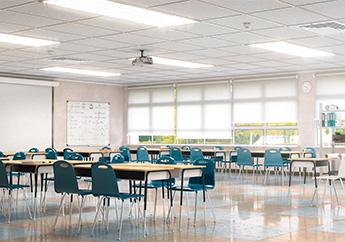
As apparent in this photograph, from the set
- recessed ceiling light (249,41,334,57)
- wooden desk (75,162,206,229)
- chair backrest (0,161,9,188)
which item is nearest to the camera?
wooden desk (75,162,206,229)

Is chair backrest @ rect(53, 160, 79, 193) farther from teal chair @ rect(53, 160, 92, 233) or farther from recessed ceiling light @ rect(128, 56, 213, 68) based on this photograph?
recessed ceiling light @ rect(128, 56, 213, 68)

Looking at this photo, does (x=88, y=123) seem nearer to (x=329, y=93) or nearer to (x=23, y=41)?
(x=329, y=93)

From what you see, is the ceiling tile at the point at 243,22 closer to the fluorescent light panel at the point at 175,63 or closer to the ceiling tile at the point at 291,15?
the ceiling tile at the point at 291,15

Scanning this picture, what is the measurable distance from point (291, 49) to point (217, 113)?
234 inches

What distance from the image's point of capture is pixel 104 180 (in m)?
6.29

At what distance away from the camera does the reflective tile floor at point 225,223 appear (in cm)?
608

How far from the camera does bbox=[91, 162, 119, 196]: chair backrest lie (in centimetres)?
622

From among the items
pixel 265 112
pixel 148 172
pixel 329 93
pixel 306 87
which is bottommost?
pixel 148 172

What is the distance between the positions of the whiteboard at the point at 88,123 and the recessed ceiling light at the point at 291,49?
8223mm

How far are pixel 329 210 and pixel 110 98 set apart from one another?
11.9 meters

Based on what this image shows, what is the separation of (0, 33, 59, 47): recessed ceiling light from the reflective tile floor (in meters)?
2.89

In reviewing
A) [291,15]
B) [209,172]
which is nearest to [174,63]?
[291,15]

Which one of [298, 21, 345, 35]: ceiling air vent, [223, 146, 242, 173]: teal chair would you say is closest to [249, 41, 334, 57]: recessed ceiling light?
[298, 21, 345, 35]: ceiling air vent

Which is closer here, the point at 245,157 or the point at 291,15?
the point at 291,15
